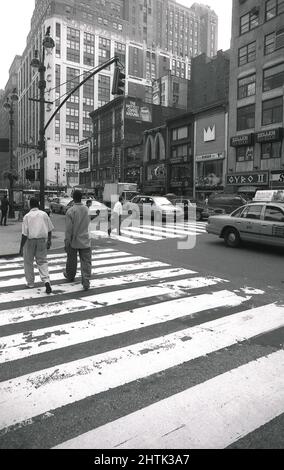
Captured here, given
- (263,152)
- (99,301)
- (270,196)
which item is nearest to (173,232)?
(270,196)

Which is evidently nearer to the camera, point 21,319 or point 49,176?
point 21,319

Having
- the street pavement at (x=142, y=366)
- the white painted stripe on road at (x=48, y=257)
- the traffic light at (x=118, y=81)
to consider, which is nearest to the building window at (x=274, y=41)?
the traffic light at (x=118, y=81)

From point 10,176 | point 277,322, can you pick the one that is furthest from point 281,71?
point 277,322

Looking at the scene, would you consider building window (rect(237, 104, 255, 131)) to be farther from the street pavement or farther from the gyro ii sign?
the street pavement

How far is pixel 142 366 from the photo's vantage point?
4004 millimetres

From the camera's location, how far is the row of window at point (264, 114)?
1344 inches

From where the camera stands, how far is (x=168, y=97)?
3433 inches

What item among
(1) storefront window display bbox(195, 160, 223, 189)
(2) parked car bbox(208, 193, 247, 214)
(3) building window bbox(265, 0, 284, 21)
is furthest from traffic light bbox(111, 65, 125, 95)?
(3) building window bbox(265, 0, 284, 21)

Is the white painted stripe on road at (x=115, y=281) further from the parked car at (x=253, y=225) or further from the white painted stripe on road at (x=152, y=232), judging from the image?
the white painted stripe on road at (x=152, y=232)

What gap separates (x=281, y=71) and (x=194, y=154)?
43.6 ft

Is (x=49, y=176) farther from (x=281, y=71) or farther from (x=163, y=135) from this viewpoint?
(x=281, y=71)

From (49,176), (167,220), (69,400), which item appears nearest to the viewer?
(69,400)

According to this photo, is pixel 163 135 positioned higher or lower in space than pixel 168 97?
lower

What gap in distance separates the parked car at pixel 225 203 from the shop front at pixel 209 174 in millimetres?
15354
